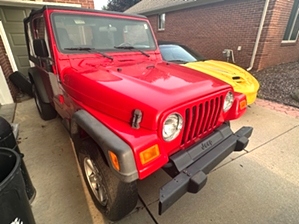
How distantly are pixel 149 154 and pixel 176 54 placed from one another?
4.00 m

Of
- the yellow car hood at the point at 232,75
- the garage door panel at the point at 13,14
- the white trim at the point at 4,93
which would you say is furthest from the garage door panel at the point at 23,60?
the yellow car hood at the point at 232,75

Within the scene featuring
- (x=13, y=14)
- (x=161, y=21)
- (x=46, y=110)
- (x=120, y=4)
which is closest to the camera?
(x=46, y=110)

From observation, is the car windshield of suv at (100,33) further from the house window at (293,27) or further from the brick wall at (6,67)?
the house window at (293,27)

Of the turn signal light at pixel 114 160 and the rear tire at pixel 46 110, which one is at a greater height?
the turn signal light at pixel 114 160

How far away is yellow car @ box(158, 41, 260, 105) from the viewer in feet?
11.7

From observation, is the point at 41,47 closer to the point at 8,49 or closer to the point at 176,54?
the point at 176,54

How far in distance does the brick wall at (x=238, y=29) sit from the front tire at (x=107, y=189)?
24.2 ft

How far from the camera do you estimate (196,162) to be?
1.50 metres

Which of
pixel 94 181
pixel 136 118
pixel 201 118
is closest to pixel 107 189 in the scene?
pixel 94 181

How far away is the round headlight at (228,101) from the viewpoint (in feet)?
6.20

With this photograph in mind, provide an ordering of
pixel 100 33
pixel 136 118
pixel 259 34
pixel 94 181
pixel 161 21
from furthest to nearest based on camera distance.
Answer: pixel 161 21 → pixel 259 34 → pixel 100 33 → pixel 94 181 → pixel 136 118

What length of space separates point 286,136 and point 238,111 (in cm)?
191

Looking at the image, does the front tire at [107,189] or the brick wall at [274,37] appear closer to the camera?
the front tire at [107,189]

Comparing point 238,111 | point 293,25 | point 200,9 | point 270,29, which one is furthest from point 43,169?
point 293,25
